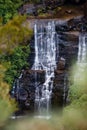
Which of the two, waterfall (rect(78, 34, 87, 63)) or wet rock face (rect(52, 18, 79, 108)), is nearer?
wet rock face (rect(52, 18, 79, 108))

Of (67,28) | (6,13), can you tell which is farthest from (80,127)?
(6,13)

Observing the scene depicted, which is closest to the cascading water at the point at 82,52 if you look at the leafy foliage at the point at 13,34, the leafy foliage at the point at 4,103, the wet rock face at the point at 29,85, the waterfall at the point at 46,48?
the waterfall at the point at 46,48

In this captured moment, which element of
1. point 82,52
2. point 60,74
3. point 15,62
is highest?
point 82,52

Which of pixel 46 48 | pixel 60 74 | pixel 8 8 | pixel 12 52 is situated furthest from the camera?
pixel 8 8

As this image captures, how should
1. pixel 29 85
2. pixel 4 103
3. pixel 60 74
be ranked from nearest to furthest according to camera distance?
pixel 4 103 < pixel 60 74 < pixel 29 85

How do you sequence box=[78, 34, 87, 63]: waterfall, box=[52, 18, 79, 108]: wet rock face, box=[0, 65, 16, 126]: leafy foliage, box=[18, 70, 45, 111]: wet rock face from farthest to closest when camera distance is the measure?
box=[78, 34, 87, 63]: waterfall, box=[18, 70, 45, 111]: wet rock face, box=[52, 18, 79, 108]: wet rock face, box=[0, 65, 16, 126]: leafy foliage

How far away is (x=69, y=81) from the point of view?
1848cm

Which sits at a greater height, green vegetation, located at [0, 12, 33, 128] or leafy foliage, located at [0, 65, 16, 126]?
green vegetation, located at [0, 12, 33, 128]

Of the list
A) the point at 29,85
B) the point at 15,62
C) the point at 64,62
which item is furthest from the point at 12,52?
the point at 64,62

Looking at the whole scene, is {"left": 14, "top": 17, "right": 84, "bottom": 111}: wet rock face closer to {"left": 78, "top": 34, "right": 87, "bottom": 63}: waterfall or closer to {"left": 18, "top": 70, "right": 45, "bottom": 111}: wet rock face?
{"left": 18, "top": 70, "right": 45, "bottom": 111}: wet rock face

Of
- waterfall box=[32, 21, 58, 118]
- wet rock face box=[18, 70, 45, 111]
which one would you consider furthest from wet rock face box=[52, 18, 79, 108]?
wet rock face box=[18, 70, 45, 111]

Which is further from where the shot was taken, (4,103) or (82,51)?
(82,51)

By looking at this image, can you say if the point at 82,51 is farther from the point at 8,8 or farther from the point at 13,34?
the point at 8,8

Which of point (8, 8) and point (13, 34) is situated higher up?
point (8, 8)
